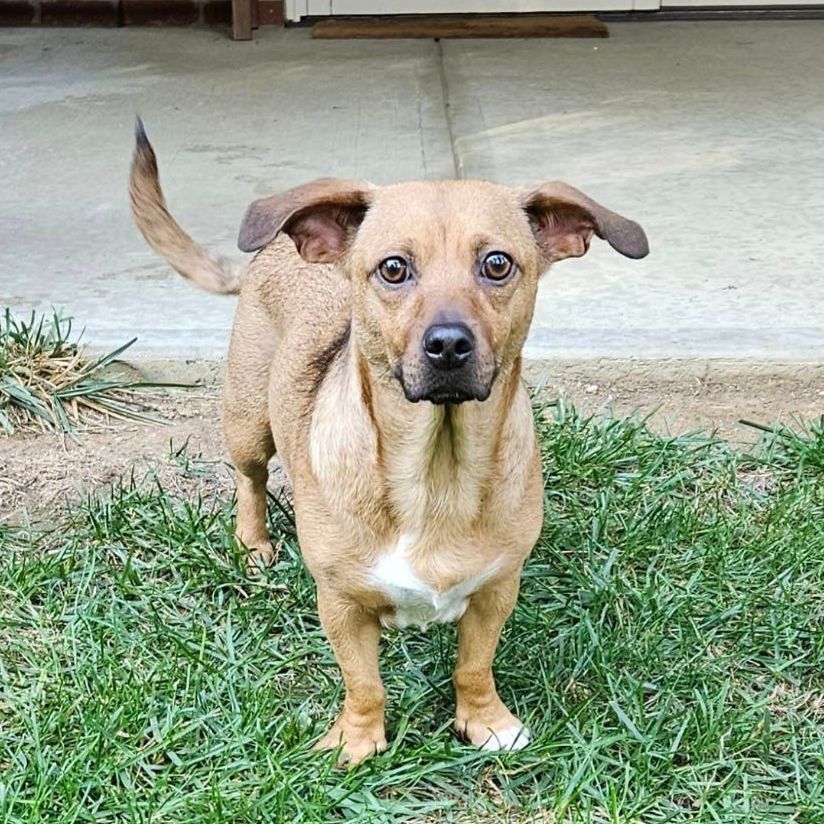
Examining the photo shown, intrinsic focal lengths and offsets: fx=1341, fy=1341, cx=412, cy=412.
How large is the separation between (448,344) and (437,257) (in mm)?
257

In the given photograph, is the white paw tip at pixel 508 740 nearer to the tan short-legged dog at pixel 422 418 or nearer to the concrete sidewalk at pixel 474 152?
the tan short-legged dog at pixel 422 418

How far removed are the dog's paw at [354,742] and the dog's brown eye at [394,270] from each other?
3.50 ft

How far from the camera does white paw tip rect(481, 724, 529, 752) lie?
3.16 m

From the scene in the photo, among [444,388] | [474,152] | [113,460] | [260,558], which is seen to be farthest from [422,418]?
[474,152]

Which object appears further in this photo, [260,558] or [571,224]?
[260,558]

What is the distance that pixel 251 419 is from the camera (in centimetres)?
377

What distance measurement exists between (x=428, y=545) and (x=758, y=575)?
→ 4.16ft

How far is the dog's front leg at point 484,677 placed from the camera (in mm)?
3082

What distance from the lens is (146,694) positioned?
3.26 m

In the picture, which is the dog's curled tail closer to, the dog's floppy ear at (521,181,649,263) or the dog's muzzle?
the dog's floppy ear at (521,181,649,263)

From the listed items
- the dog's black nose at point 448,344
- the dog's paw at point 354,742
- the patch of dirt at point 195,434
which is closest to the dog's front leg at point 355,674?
the dog's paw at point 354,742

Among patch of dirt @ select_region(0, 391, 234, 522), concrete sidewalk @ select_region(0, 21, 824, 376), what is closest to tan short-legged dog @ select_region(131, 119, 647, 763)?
patch of dirt @ select_region(0, 391, 234, 522)

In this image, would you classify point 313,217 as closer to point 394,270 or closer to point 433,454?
point 394,270

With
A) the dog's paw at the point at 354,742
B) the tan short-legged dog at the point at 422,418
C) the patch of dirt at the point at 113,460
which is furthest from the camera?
the patch of dirt at the point at 113,460
